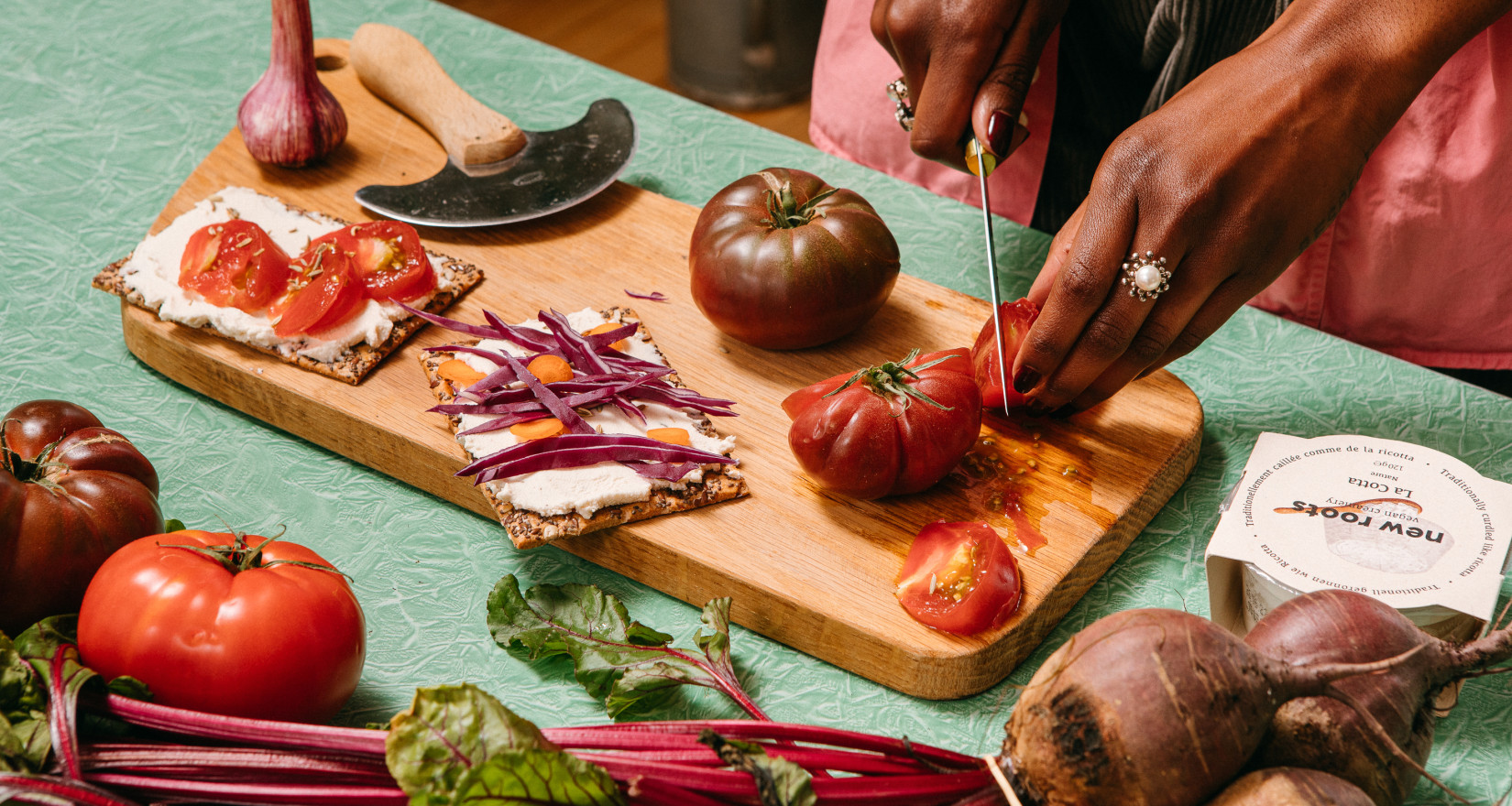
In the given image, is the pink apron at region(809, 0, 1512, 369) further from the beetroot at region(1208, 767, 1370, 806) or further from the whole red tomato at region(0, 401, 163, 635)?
the whole red tomato at region(0, 401, 163, 635)

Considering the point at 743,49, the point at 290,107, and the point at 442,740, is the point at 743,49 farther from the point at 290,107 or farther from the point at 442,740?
the point at 442,740

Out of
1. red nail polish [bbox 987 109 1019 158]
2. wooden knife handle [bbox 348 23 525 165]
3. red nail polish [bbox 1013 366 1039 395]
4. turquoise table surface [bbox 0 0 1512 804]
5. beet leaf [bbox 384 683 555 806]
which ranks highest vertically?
red nail polish [bbox 987 109 1019 158]

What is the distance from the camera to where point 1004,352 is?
1.60 metres

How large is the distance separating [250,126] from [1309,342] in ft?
6.34

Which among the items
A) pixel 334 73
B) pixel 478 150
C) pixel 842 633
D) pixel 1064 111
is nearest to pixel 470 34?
pixel 334 73

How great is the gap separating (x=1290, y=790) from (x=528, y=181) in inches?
62.7

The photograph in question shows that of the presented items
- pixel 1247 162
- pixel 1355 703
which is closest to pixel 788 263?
pixel 1247 162

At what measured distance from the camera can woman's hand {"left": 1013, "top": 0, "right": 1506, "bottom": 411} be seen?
135 centimetres

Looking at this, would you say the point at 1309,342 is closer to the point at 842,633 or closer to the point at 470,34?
the point at 842,633

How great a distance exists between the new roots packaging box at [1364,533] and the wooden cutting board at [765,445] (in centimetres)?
20

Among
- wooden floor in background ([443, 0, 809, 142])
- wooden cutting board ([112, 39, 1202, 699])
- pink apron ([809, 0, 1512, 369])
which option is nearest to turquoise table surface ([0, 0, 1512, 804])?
wooden cutting board ([112, 39, 1202, 699])

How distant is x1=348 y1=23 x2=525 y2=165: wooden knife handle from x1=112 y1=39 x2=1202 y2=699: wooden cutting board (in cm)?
13

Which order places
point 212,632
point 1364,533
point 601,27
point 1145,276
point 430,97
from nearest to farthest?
point 212,632 < point 1364,533 < point 1145,276 < point 430,97 < point 601,27

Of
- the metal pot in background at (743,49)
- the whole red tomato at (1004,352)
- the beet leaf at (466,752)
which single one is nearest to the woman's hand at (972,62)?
the whole red tomato at (1004,352)
